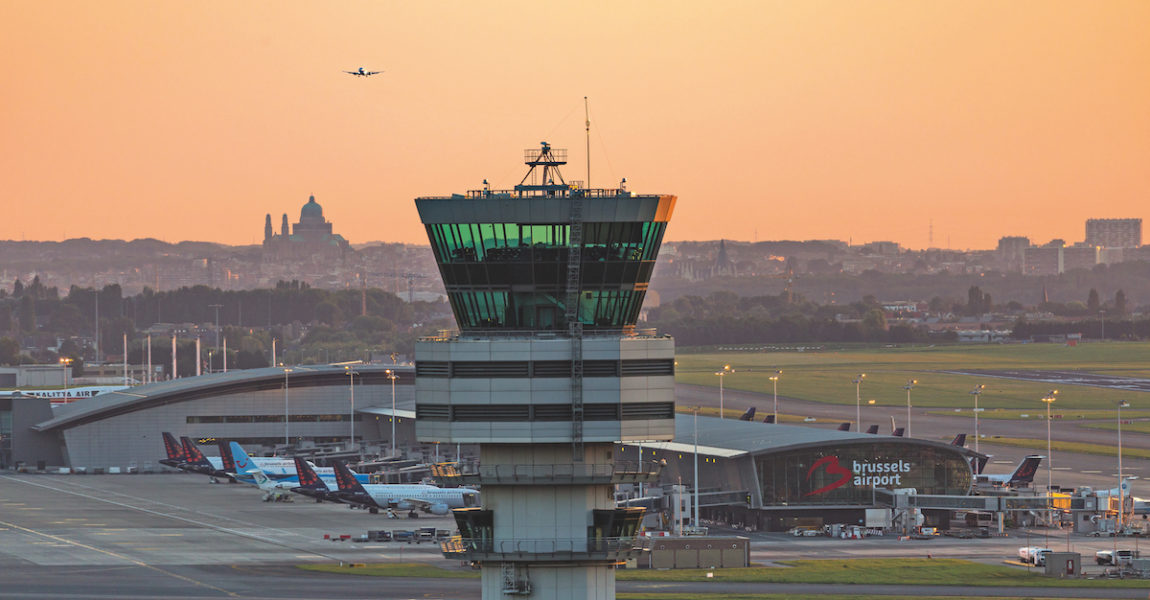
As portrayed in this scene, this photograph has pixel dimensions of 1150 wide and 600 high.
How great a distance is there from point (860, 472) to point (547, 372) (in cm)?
8980

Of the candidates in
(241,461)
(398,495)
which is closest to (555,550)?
(398,495)

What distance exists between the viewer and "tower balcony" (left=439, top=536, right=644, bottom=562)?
4972cm

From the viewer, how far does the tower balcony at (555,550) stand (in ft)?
163

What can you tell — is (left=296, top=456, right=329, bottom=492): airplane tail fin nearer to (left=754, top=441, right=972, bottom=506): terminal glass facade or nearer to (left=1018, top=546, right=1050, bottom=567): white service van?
(left=754, top=441, right=972, bottom=506): terminal glass facade

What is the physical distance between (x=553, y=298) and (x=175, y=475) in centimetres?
15196

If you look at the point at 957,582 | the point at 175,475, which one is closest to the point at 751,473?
the point at 957,582

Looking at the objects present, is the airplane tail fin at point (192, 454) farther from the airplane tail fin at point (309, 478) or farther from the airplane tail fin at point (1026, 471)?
the airplane tail fin at point (1026, 471)

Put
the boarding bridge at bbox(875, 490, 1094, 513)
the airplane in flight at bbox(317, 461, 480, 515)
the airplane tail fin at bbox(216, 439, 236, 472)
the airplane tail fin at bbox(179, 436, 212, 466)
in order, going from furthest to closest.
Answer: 1. the airplane tail fin at bbox(179, 436, 212, 466)
2. the airplane tail fin at bbox(216, 439, 236, 472)
3. the airplane in flight at bbox(317, 461, 480, 515)
4. the boarding bridge at bbox(875, 490, 1094, 513)

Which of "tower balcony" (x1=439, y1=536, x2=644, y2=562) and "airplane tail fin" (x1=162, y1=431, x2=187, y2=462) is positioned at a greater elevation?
"tower balcony" (x1=439, y1=536, x2=644, y2=562)

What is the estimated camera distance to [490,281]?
49625 millimetres

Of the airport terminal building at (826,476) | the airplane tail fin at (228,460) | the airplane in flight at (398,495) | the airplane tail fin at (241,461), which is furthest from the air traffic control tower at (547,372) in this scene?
the airplane tail fin at (228,460)

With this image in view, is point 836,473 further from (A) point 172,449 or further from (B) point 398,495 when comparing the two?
(A) point 172,449

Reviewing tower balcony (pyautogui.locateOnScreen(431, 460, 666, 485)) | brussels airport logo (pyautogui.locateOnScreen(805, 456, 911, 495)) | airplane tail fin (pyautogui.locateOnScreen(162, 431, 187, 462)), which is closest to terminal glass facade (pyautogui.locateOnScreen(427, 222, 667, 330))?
tower balcony (pyautogui.locateOnScreen(431, 460, 666, 485))

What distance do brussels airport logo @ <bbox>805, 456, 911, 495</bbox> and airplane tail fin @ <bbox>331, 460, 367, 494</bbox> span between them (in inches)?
1457
